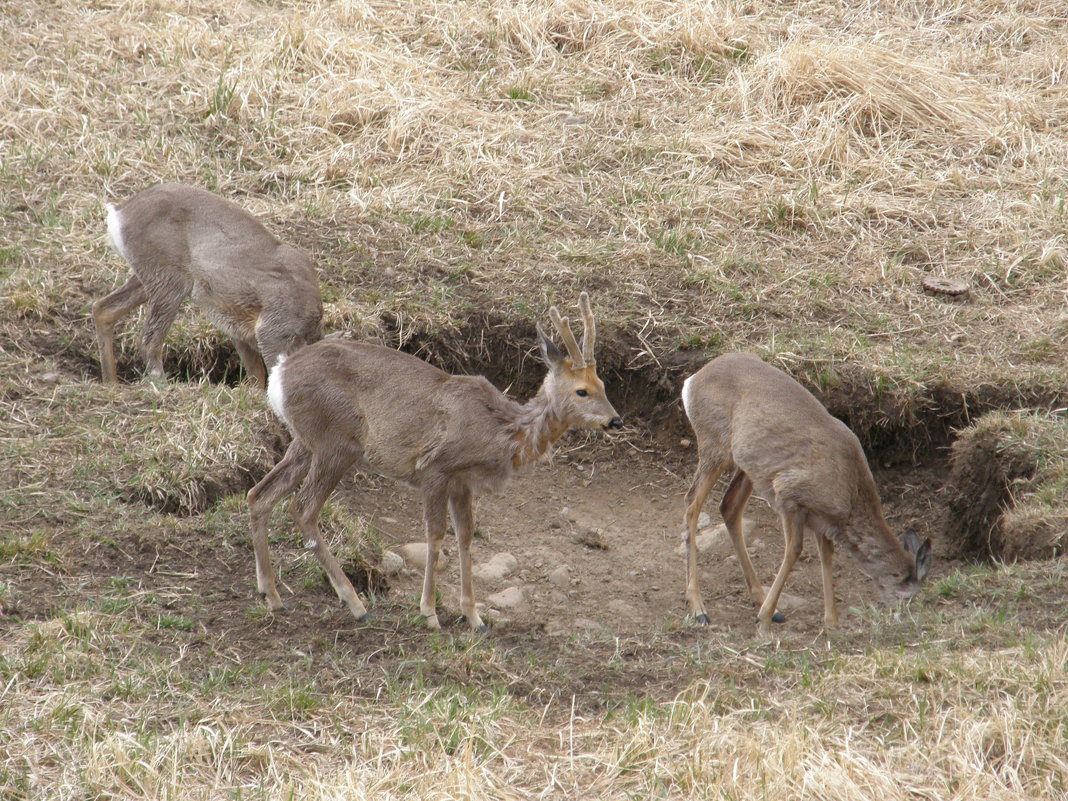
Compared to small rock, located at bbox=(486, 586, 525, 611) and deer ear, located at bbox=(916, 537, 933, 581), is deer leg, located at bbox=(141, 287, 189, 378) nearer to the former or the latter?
small rock, located at bbox=(486, 586, 525, 611)

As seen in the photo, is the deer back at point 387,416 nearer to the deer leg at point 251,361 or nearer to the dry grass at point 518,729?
the dry grass at point 518,729

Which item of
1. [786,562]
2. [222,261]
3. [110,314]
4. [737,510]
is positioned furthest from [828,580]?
[110,314]

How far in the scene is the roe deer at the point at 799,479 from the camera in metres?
6.38

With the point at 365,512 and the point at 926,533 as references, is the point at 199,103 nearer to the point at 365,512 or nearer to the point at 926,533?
the point at 365,512

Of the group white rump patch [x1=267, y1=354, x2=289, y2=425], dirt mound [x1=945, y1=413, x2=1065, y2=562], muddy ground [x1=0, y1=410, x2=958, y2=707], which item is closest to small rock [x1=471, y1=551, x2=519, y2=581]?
muddy ground [x1=0, y1=410, x2=958, y2=707]

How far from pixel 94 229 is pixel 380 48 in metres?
3.70

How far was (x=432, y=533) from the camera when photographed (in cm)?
613

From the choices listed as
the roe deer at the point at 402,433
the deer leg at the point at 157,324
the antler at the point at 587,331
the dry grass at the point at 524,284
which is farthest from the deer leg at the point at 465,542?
the deer leg at the point at 157,324

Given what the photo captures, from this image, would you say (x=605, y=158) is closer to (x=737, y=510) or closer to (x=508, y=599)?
(x=737, y=510)

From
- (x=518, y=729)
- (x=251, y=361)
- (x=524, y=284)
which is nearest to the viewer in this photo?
(x=518, y=729)

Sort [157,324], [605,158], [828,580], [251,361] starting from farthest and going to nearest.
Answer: [605,158] < [251,361] < [157,324] < [828,580]

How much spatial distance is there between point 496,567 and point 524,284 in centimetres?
239

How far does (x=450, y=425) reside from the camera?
6.15 metres

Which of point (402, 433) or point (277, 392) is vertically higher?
point (277, 392)
